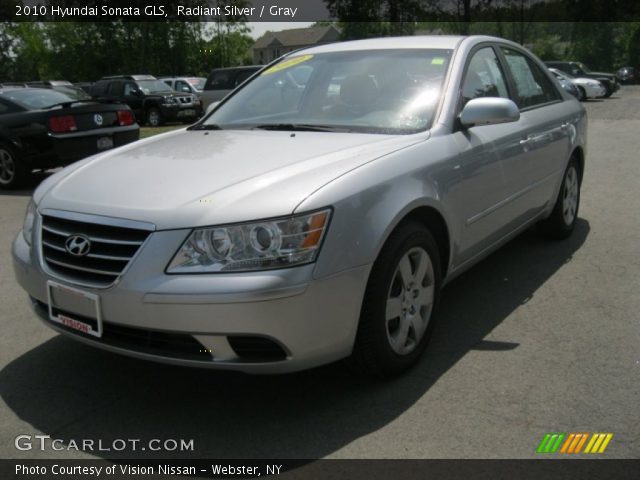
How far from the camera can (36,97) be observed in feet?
31.7

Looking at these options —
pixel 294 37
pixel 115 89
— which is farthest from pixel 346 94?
pixel 294 37

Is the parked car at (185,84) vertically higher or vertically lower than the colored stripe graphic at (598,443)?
higher

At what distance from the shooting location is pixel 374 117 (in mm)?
3729

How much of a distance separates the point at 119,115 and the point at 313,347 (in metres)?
7.82

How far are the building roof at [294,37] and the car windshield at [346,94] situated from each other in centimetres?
7368

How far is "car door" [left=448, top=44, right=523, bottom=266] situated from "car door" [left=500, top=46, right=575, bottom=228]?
104 mm

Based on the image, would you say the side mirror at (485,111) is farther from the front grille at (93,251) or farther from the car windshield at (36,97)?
the car windshield at (36,97)

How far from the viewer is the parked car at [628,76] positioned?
40.3m

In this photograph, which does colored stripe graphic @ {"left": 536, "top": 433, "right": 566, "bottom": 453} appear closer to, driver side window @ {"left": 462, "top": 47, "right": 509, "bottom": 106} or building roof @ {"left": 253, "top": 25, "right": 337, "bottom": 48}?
driver side window @ {"left": 462, "top": 47, "right": 509, "bottom": 106}

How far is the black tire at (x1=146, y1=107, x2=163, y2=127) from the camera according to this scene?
20.9m

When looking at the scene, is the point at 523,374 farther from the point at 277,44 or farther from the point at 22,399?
the point at 277,44

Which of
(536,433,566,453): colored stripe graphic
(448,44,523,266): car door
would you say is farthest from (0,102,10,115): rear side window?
(536,433,566,453): colored stripe graphic

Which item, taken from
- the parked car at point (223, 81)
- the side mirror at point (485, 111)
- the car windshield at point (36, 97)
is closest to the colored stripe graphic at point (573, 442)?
the side mirror at point (485, 111)

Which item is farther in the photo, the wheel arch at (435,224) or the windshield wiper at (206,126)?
the windshield wiper at (206,126)
